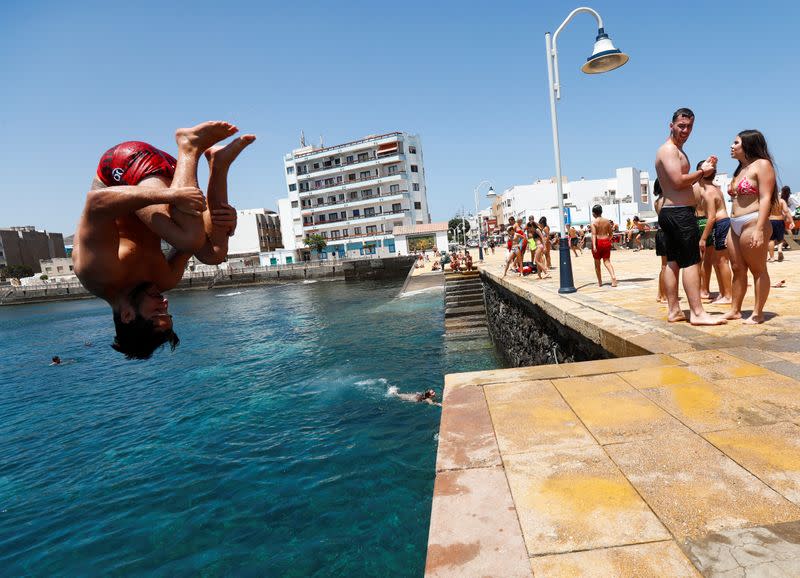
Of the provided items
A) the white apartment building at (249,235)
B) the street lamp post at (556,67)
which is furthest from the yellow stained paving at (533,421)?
the white apartment building at (249,235)

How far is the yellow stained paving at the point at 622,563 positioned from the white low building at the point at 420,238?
59.8 metres

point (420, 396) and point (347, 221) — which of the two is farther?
point (347, 221)

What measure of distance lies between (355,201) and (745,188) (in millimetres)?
63498

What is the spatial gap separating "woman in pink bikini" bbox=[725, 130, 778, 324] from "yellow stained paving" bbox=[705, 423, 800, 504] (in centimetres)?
281

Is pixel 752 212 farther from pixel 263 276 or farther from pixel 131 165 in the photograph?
pixel 263 276

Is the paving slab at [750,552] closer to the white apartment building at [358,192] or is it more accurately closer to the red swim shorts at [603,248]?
the red swim shorts at [603,248]

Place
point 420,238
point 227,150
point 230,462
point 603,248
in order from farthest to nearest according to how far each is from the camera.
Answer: point 420,238, point 603,248, point 230,462, point 227,150

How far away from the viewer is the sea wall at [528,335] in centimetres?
639

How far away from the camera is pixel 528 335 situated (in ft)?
32.9

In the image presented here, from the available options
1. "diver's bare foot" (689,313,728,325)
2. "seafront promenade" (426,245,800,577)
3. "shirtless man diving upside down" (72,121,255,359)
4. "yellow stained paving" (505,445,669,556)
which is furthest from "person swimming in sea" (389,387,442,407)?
"shirtless man diving upside down" (72,121,255,359)

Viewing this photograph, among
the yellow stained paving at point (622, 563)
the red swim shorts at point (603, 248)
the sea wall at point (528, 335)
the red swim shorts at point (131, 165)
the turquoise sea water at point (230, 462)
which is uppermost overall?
the red swim shorts at point (131, 165)

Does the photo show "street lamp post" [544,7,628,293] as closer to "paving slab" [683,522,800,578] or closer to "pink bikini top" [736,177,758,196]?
→ "pink bikini top" [736,177,758,196]

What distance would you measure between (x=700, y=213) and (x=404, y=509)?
605cm

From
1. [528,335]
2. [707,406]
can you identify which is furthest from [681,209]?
[528,335]
